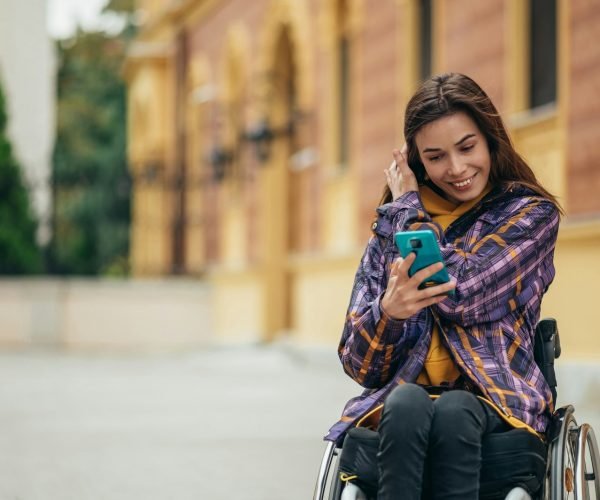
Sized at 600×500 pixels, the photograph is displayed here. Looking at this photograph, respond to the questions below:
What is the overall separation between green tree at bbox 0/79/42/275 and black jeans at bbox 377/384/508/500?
74.2ft

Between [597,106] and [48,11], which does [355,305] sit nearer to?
[597,106]

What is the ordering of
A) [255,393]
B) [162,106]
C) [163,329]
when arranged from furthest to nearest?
[162,106], [163,329], [255,393]

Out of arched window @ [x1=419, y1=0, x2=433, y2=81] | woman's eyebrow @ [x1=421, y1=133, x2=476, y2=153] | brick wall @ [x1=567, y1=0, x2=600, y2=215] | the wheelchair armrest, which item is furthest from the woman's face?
arched window @ [x1=419, y1=0, x2=433, y2=81]

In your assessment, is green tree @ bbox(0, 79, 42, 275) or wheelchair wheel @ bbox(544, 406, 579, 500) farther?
green tree @ bbox(0, 79, 42, 275)

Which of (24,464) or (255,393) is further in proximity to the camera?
(255,393)

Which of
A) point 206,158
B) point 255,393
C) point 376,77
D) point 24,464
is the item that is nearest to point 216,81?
point 206,158

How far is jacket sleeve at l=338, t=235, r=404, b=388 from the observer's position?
4.31m

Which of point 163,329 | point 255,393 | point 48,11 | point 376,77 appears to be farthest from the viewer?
point 48,11

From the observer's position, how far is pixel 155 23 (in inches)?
1298

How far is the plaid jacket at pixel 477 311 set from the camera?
4262 millimetres

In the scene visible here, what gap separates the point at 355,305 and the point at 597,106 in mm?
8068

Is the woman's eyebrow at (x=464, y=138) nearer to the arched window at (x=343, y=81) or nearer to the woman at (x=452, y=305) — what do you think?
the woman at (x=452, y=305)

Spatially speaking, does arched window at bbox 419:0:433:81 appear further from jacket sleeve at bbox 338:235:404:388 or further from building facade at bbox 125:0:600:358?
jacket sleeve at bbox 338:235:404:388

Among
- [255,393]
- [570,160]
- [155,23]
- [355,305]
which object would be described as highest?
[155,23]
